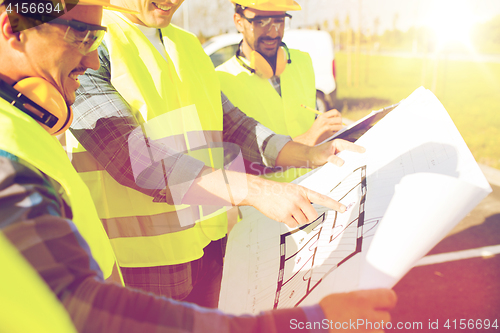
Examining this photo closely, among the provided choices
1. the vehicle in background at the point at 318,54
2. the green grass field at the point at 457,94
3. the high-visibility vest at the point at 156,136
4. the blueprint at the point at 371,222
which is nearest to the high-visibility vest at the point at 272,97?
the high-visibility vest at the point at 156,136

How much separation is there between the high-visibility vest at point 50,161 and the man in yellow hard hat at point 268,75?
148 cm

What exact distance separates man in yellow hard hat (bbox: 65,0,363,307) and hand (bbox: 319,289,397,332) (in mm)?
410

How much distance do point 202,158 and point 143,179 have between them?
11.6 inches

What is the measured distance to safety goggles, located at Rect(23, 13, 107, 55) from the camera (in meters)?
0.68

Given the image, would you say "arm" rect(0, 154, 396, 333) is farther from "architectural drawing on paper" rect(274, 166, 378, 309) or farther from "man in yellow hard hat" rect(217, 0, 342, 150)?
"man in yellow hard hat" rect(217, 0, 342, 150)

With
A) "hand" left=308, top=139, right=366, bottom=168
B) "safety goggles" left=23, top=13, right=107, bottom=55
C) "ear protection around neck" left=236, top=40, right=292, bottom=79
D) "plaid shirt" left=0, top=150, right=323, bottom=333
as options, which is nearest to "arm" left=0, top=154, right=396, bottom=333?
"plaid shirt" left=0, top=150, right=323, bottom=333

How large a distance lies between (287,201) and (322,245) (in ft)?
0.47

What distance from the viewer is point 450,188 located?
2.08 feet

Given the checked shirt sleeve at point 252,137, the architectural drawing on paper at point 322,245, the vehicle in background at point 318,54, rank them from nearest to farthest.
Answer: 1. the architectural drawing on paper at point 322,245
2. the checked shirt sleeve at point 252,137
3. the vehicle in background at point 318,54

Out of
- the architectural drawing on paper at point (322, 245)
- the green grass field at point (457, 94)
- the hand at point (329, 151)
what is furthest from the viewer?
the green grass field at point (457, 94)

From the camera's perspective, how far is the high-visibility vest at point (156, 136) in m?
1.04

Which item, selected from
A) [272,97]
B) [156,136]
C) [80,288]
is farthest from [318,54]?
[80,288]

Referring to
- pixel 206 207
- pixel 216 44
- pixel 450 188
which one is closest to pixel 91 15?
pixel 206 207

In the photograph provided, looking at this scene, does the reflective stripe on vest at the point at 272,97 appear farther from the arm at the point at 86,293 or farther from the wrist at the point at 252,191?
the arm at the point at 86,293
